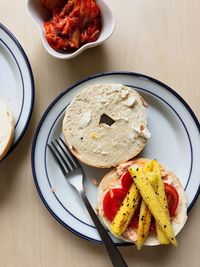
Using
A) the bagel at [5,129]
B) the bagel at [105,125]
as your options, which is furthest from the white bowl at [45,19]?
the bagel at [5,129]

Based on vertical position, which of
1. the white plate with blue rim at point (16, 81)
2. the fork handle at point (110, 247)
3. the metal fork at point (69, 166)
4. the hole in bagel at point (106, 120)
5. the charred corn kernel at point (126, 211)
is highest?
the white plate with blue rim at point (16, 81)

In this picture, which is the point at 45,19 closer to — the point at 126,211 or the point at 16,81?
the point at 16,81

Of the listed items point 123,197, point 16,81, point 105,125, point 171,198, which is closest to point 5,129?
point 16,81

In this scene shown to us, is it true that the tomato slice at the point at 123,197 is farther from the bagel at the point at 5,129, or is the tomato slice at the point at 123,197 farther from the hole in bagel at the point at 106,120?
the bagel at the point at 5,129

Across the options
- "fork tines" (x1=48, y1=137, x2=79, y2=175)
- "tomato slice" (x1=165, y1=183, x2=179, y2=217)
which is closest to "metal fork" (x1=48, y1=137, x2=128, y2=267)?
"fork tines" (x1=48, y1=137, x2=79, y2=175)

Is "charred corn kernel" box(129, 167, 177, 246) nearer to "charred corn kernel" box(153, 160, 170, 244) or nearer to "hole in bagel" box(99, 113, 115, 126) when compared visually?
"charred corn kernel" box(153, 160, 170, 244)

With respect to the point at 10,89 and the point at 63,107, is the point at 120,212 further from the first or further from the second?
the point at 10,89
